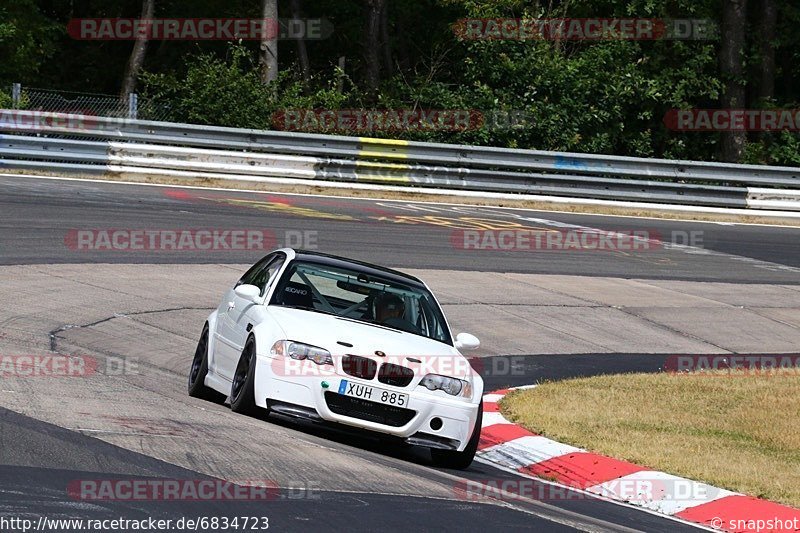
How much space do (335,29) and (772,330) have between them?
82.7ft

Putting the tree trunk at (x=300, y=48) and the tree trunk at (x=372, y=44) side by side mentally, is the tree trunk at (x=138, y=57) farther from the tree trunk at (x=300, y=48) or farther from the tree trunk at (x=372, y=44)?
the tree trunk at (x=372, y=44)

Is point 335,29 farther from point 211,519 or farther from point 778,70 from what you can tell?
point 211,519

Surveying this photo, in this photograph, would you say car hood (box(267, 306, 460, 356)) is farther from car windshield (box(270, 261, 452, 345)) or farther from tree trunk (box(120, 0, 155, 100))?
tree trunk (box(120, 0, 155, 100))

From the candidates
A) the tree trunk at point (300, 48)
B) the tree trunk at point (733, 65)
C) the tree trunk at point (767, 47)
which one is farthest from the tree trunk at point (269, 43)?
the tree trunk at point (767, 47)

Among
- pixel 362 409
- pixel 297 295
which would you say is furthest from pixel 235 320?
pixel 362 409

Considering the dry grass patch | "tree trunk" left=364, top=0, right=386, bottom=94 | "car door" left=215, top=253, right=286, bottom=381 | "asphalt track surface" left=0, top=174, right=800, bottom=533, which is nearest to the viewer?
"asphalt track surface" left=0, top=174, right=800, bottom=533

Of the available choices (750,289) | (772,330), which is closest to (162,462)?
(772,330)

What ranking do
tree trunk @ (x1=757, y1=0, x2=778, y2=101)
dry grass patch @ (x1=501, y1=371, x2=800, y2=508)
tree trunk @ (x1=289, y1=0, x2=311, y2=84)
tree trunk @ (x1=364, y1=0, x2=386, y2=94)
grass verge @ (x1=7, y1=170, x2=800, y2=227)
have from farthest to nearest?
tree trunk @ (x1=289, y1=0, x2=311, y2=84), tree trunk @ (x1=757, y1=0, x2=778, y2=101), tree trunk @ (x1=364, y1=0, x2=386, y2=94), grass verge @ (x1=7, y1=170, x2=800, y2=227), dry grass patch @ (x1=501, y1=371, x2=800, y2=508)

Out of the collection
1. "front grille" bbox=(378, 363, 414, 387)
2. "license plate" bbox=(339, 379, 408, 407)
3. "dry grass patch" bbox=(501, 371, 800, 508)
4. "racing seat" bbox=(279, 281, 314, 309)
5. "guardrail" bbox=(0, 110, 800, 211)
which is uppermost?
"guardrail" bbox=(0, 110, 800, 211)

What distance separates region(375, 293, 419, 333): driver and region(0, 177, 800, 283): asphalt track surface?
6936mm

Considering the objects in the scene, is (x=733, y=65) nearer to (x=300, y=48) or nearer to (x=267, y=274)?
(x=300, y=48)

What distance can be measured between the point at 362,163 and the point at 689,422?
580 inches

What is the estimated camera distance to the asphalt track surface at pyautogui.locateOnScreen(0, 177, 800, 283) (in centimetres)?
1820

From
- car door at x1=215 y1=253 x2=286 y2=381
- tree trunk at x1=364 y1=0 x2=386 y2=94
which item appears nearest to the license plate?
car door at x1=215 y1=253 x2=286 y2=381
